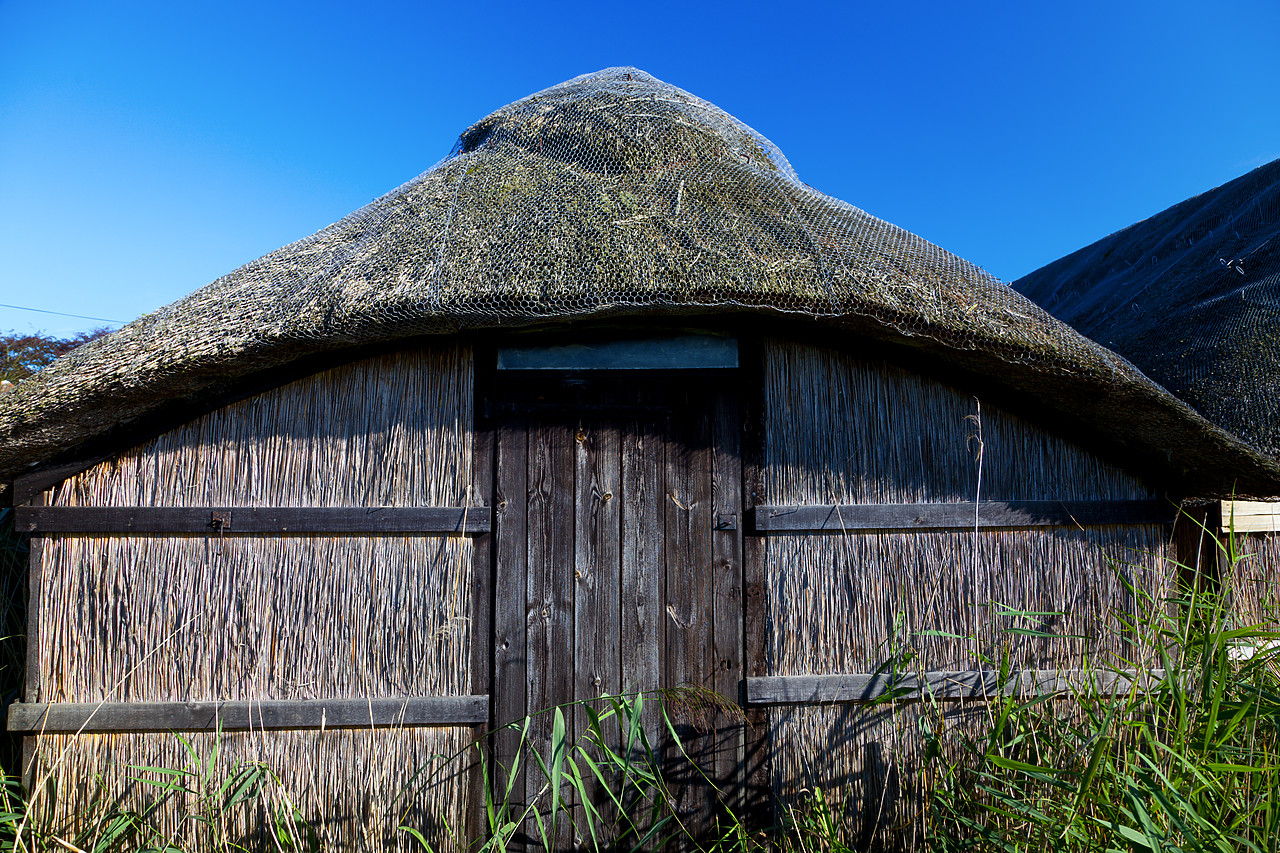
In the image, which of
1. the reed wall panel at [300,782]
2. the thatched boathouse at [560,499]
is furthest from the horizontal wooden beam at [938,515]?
the reed wall panel at [300,782]

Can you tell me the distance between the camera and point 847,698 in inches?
100

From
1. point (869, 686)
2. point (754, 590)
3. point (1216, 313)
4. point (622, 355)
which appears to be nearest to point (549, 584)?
point (754, 590)

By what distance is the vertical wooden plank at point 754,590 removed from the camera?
2523mm

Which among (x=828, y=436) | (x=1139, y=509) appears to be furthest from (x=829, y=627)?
(x=1139, y=509)

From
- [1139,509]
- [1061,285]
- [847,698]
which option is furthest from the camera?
[1061,285]

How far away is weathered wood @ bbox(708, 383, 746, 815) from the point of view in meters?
2.53

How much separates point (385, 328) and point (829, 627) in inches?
85.6

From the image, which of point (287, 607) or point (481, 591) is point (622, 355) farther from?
point (287, 607)

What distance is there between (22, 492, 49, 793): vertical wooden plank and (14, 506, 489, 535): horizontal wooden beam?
0.21 ft

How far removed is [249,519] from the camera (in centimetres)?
249

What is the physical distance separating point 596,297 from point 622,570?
112 centimetres

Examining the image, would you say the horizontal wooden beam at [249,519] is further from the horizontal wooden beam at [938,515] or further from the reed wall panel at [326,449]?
the horizontal wooden beam at [938,515]

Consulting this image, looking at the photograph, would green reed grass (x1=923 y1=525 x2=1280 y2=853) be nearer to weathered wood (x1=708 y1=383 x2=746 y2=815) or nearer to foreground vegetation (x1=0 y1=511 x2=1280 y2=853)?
foreground vegetation (x1=0 y1=511 x2=1280 y2=853)

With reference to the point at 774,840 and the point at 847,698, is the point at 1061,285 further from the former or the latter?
the point at 774,840
